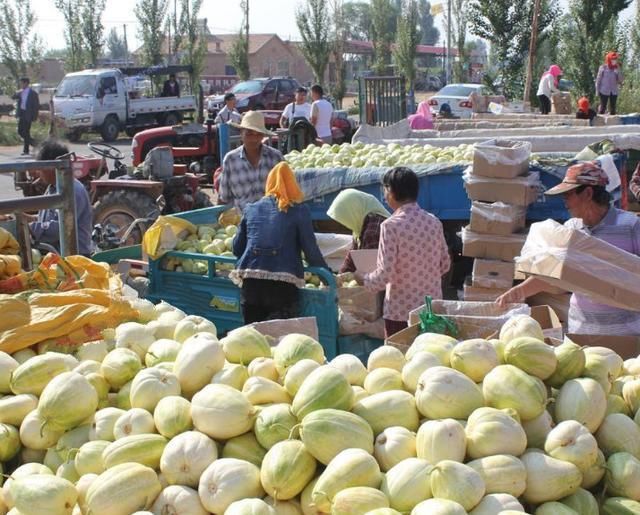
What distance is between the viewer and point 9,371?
298cm

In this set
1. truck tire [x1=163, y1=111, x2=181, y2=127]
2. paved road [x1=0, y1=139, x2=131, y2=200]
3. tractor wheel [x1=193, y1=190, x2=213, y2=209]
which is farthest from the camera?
truck tire [x1=163, y1=111, x2=181, y2=127]

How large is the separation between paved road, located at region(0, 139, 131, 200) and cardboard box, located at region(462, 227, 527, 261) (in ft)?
37.2

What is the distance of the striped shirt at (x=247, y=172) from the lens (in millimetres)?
6426

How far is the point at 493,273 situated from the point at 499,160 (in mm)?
942

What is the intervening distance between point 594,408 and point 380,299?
11.6 feet

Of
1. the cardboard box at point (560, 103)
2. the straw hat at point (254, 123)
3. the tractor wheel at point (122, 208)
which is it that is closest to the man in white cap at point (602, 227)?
the straw hat at point (254, 123)

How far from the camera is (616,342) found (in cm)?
374

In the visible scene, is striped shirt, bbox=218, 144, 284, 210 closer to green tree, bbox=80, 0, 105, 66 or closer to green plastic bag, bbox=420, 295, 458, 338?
green plastic bag, bbox=420, 295, 458, 338

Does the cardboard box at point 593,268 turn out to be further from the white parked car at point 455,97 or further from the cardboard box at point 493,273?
the white parked car at point 455,97

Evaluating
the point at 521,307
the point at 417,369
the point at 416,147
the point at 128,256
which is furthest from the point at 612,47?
the point at 417,369

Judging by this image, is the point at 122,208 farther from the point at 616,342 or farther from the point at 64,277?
the point at 616,342

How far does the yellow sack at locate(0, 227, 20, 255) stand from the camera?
4156 mm

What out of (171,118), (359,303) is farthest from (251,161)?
(171,118)

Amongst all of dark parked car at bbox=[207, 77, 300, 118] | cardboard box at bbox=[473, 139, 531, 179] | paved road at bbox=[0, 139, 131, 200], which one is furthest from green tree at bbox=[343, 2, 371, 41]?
cardboard box at bbox=[473, 139, 531, 179]
